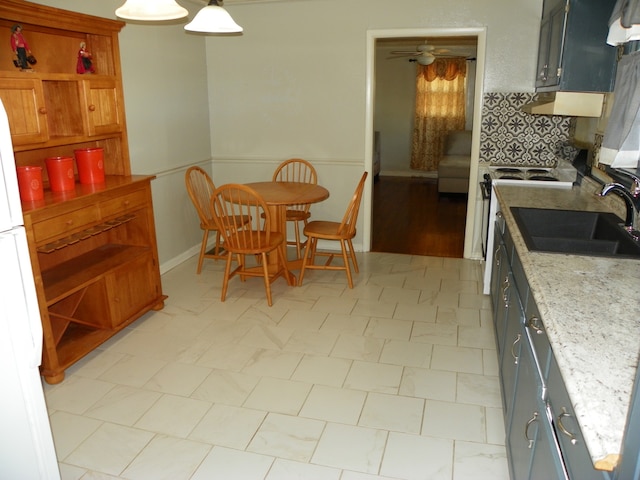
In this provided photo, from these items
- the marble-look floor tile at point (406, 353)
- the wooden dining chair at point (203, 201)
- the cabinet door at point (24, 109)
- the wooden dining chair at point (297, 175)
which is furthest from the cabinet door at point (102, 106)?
the marble-look floor tile at point (406, 353)

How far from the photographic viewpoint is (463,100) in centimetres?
890

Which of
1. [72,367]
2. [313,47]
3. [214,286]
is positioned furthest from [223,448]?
[313,47]

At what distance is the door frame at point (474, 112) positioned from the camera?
4.34 metres

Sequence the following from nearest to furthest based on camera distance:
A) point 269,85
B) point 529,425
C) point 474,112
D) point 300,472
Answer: point 529,425
point 300,472
point 474,112
point 269,85

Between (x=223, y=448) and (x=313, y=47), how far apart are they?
366cm

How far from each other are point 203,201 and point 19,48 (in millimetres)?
2117

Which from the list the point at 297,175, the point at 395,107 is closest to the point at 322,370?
the point at 297,175

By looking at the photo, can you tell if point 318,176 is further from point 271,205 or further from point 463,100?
point 463,100

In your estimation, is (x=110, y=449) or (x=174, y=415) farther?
(x=174, y=415)

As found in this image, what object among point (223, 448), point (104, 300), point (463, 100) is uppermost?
point (463, 100)

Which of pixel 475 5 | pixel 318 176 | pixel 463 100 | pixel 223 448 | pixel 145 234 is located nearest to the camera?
pixel 223 448

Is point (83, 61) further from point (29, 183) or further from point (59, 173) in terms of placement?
point (29, 183)

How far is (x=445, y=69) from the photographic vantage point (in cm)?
882

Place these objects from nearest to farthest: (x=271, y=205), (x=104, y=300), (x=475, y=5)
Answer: (x=104, y=300)
(x=271, y=205)
(x=475, y=5)
